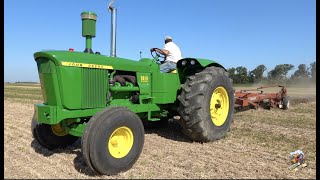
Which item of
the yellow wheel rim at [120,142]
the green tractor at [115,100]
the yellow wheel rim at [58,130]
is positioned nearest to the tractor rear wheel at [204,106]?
the green tractor at [115,100]

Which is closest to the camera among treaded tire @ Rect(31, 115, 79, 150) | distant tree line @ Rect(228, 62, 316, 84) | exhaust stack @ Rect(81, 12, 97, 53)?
exhaust stack @ Rect(81, 12, 97, 53)

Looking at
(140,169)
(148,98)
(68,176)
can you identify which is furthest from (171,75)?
(68,176)

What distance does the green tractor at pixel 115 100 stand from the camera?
427 centimetres

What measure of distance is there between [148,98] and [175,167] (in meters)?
1.50

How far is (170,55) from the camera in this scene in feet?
20.5

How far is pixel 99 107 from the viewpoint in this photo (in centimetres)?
485

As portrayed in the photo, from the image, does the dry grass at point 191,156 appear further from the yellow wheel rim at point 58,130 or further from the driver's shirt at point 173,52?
the driver's shirt at point 173,52

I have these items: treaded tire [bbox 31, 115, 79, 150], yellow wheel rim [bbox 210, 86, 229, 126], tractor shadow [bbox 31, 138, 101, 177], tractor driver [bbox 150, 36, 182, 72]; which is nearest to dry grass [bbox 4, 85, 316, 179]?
tractor shadow [bbox 31, 138, 101, 177]

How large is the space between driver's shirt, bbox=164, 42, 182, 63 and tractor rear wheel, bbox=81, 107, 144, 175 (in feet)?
6.55

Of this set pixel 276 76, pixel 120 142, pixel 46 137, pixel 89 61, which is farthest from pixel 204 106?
pixel 276 76

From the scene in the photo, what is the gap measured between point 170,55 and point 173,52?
9 cm

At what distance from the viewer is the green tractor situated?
427cm

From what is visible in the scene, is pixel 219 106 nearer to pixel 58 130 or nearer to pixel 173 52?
pixel 173 52

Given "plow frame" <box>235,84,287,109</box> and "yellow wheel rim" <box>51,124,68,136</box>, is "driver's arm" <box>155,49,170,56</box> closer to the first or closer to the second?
"yellow wheel rim" <box>51,124,68,136</box>
